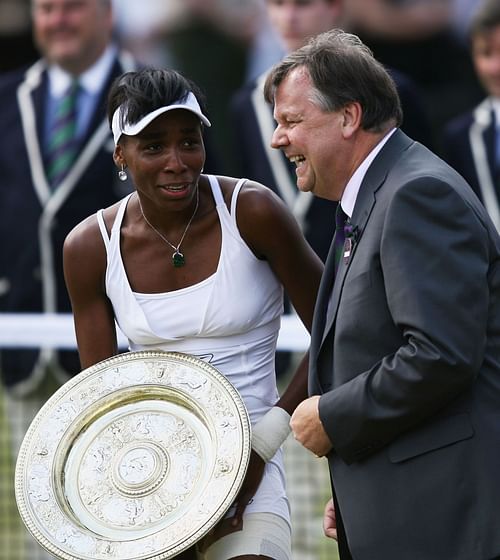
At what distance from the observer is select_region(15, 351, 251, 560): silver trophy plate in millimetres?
3670

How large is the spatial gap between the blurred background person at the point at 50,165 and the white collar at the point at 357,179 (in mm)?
4882

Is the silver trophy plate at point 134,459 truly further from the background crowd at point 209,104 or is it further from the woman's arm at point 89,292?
the background crowd at point 209,104

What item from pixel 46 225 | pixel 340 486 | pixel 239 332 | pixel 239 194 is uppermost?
pixel 239 194

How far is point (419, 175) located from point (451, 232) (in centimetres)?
18

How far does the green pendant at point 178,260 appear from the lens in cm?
407

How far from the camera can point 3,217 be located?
8.67 metres

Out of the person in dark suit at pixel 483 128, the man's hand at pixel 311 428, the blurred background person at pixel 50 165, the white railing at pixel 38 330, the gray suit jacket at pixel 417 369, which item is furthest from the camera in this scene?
the blurred background person at pixel 50 165

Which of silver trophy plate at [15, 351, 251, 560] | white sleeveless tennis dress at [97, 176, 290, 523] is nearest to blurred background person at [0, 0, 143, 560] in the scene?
white sleeveless tennis dress at [97, 176, 290, 523]

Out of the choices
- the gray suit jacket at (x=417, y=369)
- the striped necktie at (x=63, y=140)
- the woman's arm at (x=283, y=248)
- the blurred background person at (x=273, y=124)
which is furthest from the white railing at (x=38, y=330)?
the gray suit jacket at (x=417, y=369)

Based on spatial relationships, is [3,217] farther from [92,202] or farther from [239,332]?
[239,332]

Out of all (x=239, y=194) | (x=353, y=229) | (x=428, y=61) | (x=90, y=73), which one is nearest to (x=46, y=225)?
(x=90, y=73)

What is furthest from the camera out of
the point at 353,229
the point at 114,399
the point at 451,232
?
the point at 114,399

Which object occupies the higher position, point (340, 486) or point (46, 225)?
point (340, 486)

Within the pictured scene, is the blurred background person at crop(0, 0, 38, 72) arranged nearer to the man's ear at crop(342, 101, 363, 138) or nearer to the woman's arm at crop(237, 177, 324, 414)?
the woman's arm at crop(237, 177, 324, 414)
